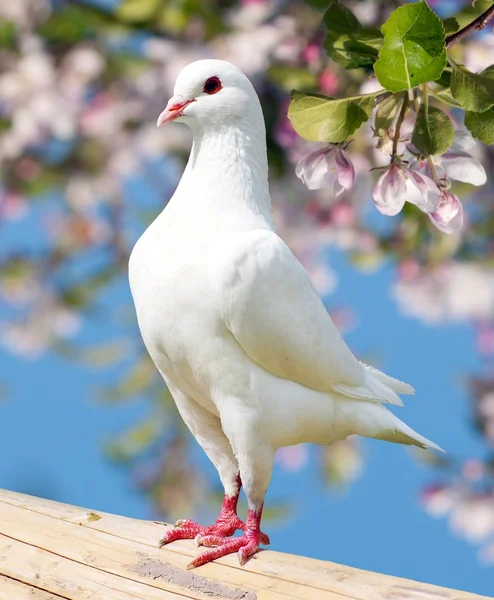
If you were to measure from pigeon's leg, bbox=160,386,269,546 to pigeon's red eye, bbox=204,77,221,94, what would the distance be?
14.2 inches

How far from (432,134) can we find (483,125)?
0.05m

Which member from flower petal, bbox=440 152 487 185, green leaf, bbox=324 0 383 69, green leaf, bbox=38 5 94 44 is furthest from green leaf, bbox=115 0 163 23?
flower petal, bbox=440 152 487 185

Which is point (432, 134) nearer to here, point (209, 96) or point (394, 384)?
point (209, 96)

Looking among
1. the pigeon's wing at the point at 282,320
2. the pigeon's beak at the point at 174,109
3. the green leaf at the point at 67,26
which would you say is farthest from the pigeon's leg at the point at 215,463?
the green leaf at the point at 67,26

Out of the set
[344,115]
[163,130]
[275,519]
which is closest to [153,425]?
[275,519]

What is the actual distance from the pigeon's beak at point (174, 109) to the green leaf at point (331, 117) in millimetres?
191

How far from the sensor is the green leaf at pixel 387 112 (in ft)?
2.62

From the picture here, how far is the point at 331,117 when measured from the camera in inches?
30.9

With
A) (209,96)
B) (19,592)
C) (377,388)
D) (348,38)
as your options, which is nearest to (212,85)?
(209,96)

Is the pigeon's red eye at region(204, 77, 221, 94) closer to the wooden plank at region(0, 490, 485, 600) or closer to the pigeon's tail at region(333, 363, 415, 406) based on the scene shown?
the pigeon's tail at region(333, 363, 415, 406)

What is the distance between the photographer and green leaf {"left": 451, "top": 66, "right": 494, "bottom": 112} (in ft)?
2.45

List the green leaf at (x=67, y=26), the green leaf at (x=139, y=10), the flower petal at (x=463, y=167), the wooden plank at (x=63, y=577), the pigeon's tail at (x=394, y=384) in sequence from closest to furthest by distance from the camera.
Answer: the flower petal at (x=463, y=167) < the wooden plank at (x=63, y=577) < the pigeon's tail at (x=394, y=384) < the green leaf at (x=139, y=10) < the green leaf at (x=67, y=26)

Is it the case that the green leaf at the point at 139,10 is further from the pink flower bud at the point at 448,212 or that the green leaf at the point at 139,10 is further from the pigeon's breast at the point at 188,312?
the pink flower bud at the point at 448,212

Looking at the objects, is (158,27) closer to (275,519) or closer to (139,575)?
(275,519)
